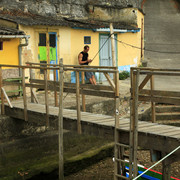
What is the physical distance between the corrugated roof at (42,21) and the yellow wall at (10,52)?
29.8 inches

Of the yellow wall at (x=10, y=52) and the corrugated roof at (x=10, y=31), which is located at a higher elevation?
the corrugated roof at (x=10, y=31)

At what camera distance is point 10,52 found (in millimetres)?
13617

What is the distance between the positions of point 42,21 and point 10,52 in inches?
80.7

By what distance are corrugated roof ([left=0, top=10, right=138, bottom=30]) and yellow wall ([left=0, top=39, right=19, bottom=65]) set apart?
2.49ft

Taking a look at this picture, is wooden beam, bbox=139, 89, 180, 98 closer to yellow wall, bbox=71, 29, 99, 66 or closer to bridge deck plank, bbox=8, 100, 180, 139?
bridge deck plank, bbox=8, 100, 180, 139

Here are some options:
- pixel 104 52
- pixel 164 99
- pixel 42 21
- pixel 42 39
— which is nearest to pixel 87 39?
pixel 104 52

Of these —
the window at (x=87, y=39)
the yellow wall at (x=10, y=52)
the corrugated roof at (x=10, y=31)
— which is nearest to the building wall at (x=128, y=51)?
the window at (x=87, y=39)

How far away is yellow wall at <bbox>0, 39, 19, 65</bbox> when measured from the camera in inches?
525

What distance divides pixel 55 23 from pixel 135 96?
8.77m

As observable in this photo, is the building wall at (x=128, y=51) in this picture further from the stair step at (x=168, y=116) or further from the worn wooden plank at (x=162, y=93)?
the worn wooden plank at (x=162, y=93)

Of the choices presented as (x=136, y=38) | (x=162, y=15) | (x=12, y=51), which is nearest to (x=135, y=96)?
(x=12, y=51)

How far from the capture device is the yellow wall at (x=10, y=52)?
13336 millimetres

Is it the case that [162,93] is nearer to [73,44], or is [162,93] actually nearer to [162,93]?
[162,93]

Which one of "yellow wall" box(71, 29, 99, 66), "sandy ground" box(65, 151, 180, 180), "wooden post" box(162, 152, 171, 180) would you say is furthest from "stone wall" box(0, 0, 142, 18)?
"wooden post" box(162, 152, 171, 180)
